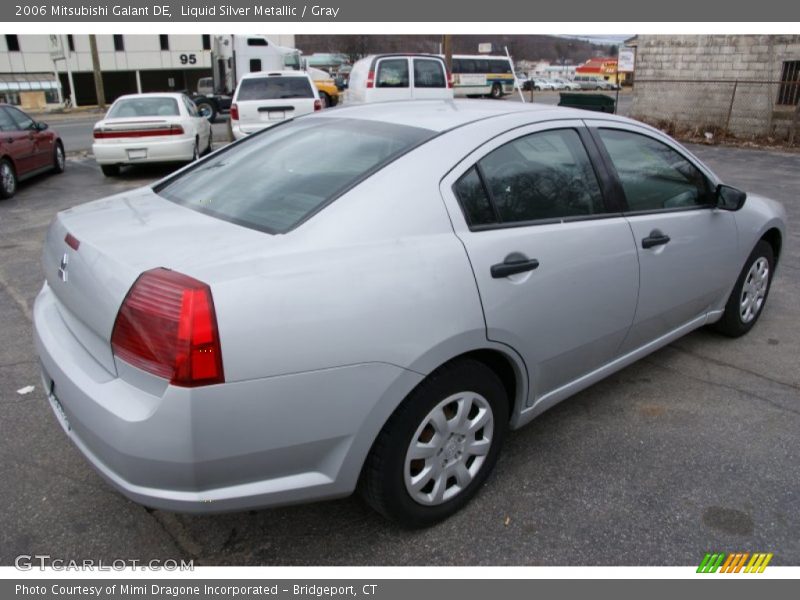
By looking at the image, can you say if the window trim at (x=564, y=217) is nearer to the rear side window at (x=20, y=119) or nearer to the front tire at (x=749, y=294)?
the front tire at (x=749, y=294)

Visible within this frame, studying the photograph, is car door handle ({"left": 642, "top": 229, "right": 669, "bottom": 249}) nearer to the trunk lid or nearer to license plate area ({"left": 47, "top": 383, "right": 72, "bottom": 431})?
the trunk lid

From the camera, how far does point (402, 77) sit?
592 inches

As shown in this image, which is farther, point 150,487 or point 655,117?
point 655,117

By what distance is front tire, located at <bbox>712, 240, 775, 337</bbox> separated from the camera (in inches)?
163

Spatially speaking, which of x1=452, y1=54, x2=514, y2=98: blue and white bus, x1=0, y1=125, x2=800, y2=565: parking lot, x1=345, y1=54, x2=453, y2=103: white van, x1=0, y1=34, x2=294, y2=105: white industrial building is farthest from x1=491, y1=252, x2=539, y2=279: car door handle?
x1=0, y1=34, x2=294, y2=105: white industrial building

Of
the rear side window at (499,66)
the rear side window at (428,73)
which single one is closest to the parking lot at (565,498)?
the rear side window at (428,73)

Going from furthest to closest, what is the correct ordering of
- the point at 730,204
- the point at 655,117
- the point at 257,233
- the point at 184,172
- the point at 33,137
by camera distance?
the point at 655,117 < the point at 33,137 < the point at 730,204 < the point at 184,172 < the point at 257,233

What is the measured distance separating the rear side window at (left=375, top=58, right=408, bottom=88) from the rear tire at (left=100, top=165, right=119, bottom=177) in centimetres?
621

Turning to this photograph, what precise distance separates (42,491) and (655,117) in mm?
19503

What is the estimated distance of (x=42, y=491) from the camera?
2.75 metres

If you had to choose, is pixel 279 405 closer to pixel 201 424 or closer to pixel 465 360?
pixel 201 424

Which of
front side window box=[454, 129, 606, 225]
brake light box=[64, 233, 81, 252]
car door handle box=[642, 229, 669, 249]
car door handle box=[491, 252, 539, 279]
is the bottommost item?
car door handle box=[642, 229, 669, 249]

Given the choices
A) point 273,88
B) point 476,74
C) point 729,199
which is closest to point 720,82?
point 273,88

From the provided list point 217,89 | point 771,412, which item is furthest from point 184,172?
point 217,89
